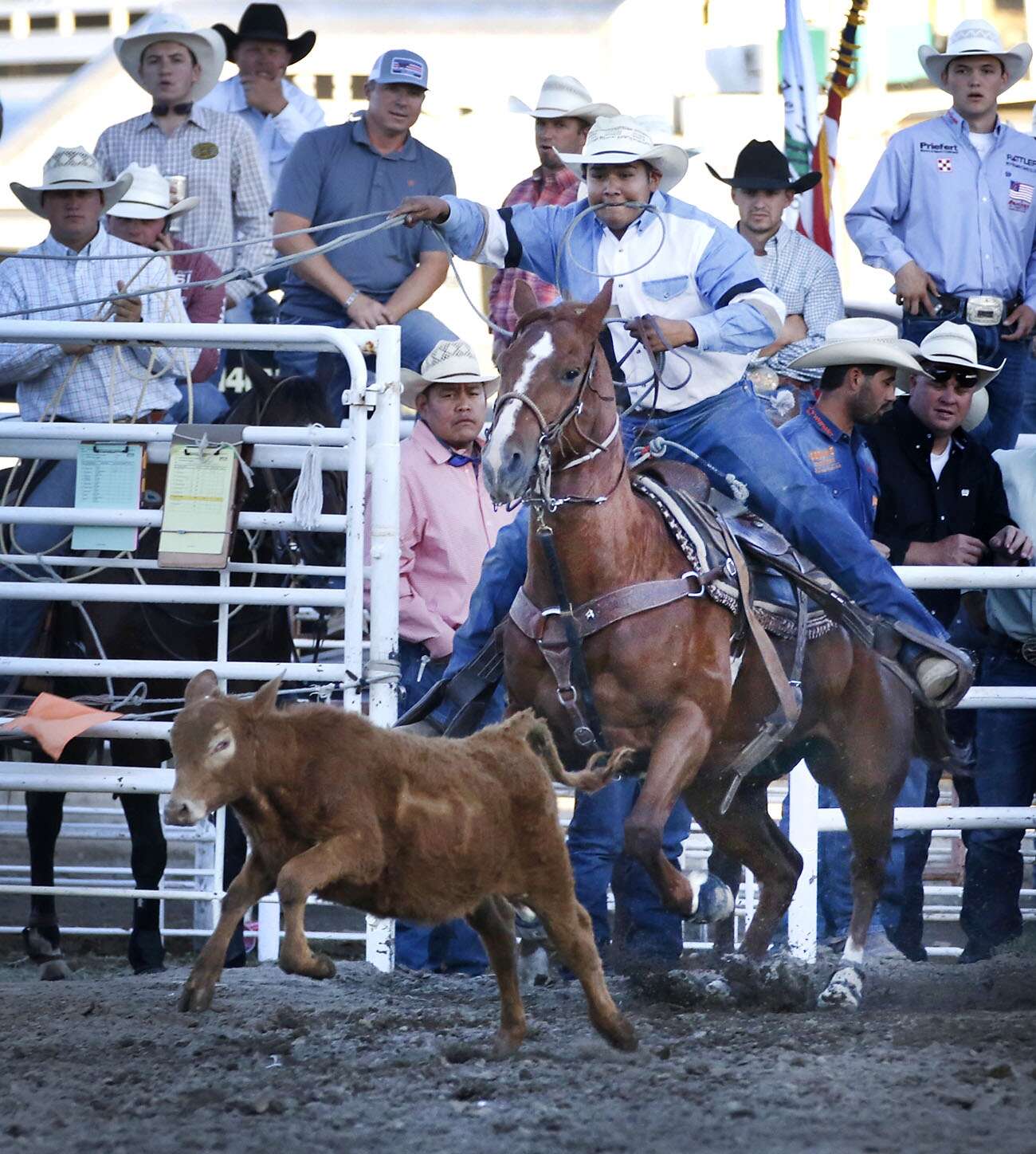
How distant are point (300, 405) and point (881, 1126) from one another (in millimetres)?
4305

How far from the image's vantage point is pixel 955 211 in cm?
845

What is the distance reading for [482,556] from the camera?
23.6 ft

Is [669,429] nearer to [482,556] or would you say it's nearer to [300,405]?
[482,556]

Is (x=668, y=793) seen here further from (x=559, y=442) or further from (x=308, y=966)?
(x=308, y=966)

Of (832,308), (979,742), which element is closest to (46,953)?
(979,742)

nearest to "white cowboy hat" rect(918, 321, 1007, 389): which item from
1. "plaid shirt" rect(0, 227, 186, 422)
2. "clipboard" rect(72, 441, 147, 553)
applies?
"plaid shirt" rect(0, 227, 186, 422)

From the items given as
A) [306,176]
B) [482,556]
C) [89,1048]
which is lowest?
[89,1048]

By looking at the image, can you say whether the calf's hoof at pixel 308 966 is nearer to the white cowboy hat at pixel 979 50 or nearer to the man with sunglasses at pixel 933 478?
the man with sunglasses at pixel 933 478

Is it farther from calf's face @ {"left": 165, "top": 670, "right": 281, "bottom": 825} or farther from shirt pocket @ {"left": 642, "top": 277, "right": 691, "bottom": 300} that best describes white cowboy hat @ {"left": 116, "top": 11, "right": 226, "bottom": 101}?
calf's face @ {"left": 165, "top": 670, "right": 281, "bottom": 825}

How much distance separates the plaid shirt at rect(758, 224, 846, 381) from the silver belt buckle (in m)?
0.59

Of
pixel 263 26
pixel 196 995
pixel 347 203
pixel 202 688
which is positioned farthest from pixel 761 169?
pixel 196 995

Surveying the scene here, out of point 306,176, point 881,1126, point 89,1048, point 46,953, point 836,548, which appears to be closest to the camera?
point 881,1126

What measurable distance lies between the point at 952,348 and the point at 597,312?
7.45 ft

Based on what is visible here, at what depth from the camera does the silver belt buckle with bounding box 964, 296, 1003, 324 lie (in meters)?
8.27
